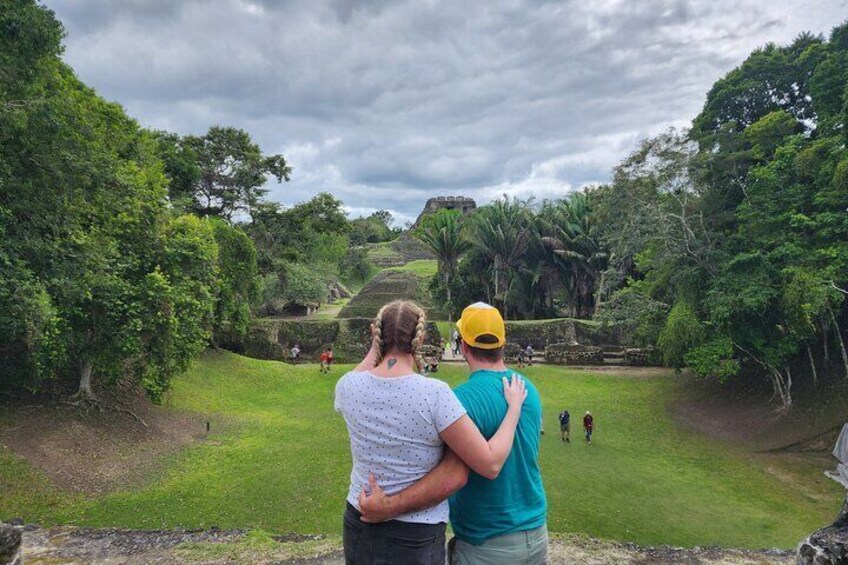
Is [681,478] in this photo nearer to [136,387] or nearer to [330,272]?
[136,387]

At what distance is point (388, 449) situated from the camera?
2006 mm

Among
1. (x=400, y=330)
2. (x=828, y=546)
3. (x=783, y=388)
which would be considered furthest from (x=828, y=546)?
(x=783, y=388)

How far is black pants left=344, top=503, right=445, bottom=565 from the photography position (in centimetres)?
200

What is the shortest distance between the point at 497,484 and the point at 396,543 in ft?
1.50

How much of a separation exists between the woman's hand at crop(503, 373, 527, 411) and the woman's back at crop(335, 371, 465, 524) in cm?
25

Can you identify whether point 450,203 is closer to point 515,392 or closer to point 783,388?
point 783,388

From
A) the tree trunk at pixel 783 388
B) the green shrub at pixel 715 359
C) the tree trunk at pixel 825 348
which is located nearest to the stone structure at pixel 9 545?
the green shrub at pixel 715 359

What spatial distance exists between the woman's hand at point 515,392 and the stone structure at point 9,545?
3817 mm

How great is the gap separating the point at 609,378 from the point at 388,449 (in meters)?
19.2

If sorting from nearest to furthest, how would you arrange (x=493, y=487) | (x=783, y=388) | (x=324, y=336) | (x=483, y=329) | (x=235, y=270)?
1. (x=493, y=487)
2. (x=483, y=329)
3. (x=783, y=388)
4. (x=235, y=270)
5. (x=324, y=336)

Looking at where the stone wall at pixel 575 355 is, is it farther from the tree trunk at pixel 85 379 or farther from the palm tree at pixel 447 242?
the tree trunk at pixel 85 379

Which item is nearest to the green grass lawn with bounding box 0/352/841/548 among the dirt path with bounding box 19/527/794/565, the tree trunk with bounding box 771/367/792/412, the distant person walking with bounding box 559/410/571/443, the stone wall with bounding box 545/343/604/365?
the distant person walking with bounding box 559/410/571/443

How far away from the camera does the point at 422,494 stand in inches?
76.0

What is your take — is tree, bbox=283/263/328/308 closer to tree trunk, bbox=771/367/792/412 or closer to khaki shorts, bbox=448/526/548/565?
tree trunk, bbox=771/367/792/412
